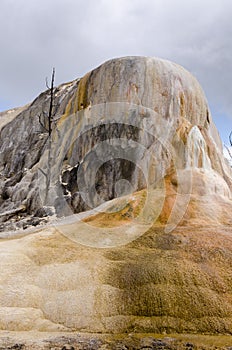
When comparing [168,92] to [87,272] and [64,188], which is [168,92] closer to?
[64,188]

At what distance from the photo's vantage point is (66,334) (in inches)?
380

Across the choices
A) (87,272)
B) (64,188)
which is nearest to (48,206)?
(64,188)

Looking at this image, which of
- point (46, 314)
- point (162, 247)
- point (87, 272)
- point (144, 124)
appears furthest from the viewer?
point (144, 124)

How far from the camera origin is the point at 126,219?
1508 centimetres

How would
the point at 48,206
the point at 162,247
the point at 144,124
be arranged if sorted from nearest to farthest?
the point at 162,247 < the point at 144,124 < the point at 48,206

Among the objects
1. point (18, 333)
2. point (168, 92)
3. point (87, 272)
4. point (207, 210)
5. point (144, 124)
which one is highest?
point (168, 92)

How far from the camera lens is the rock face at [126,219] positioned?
10.5 m

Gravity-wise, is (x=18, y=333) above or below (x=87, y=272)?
below

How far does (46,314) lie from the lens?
1050cm

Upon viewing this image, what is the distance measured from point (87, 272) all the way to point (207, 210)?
5.40 metres

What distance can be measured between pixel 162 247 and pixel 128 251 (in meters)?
1.08

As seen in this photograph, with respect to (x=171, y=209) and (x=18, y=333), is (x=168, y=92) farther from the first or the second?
(x=18, y=333)

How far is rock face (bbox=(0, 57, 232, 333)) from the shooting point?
34.6ft

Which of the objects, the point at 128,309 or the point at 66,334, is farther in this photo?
the point at 128,309
